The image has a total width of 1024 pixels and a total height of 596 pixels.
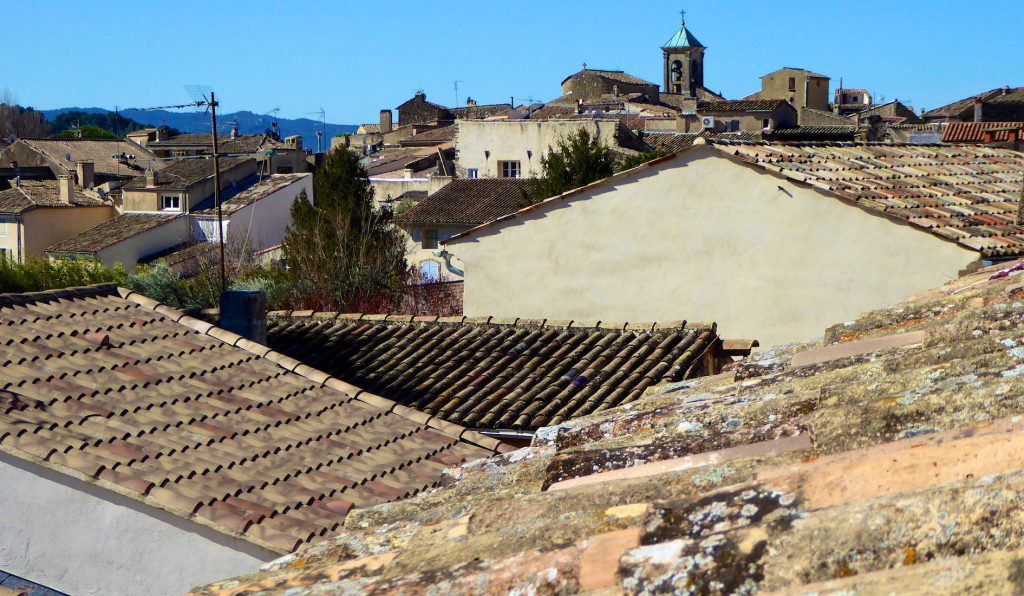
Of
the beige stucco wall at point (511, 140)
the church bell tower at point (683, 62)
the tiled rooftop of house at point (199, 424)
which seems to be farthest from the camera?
the church bell tower at point (683, 62)

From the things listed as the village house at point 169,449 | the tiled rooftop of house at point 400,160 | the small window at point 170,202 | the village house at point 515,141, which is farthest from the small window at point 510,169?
the village house at point 169,449

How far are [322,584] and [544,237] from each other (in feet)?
40.0

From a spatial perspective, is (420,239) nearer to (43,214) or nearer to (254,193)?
(254,193)

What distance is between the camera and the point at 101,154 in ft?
214

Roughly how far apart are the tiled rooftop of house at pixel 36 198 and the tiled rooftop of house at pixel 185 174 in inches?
70.4

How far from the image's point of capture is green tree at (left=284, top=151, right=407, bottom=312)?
2419 centimetres

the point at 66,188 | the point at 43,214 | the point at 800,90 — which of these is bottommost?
the point at 43,214

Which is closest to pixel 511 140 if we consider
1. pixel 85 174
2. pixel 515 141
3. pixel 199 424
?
pixel 515 141

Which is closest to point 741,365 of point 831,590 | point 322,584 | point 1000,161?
point 322,584

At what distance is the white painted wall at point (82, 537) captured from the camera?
538 cm

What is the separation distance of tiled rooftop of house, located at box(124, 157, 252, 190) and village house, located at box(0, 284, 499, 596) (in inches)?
1549

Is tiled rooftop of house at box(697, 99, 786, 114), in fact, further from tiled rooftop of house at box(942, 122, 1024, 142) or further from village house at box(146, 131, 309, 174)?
tiled rooftop of house at box(942, 122, 1024, 142)

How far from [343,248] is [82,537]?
72.2 feet

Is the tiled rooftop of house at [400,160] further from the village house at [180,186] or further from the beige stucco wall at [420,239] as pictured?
the beige stucco wall at [420,239]
